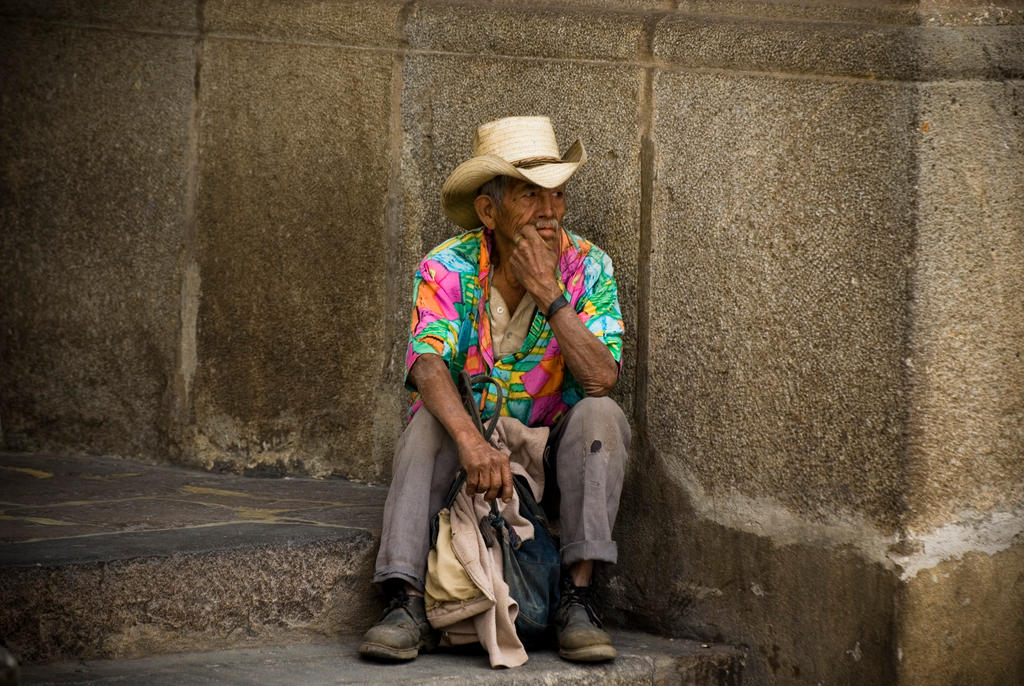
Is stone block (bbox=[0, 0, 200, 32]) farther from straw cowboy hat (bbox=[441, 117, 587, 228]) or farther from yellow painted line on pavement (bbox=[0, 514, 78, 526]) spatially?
yellow painted line on pavement (bbox=[0, 514, 78, 526])

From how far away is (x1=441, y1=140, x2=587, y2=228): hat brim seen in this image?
3424mm

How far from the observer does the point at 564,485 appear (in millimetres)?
3328

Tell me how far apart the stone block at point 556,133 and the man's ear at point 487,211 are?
0.32m

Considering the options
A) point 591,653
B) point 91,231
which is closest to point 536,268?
point 591,653

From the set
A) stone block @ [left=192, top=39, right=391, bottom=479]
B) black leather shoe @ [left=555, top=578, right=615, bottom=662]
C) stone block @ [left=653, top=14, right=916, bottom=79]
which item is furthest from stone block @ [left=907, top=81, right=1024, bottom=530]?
stone block @ [left=192, top=39, right=391, bottom=479]

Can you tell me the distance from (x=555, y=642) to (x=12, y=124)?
261 cm

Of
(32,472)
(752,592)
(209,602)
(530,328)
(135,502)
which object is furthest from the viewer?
(32,472)

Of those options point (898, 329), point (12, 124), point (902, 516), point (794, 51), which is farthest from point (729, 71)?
point (12, 124)

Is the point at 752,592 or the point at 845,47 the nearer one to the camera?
the point at 845,47

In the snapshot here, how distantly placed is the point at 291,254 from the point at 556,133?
1021 millimetres

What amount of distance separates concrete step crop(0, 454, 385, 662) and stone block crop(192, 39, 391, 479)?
A: 1.36 ft

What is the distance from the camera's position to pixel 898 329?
3.11 m

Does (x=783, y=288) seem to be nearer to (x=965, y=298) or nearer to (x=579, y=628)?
(x=965, y=298)

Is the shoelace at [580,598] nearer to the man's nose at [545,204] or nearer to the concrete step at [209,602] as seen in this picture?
the concrete step at [209,602]
